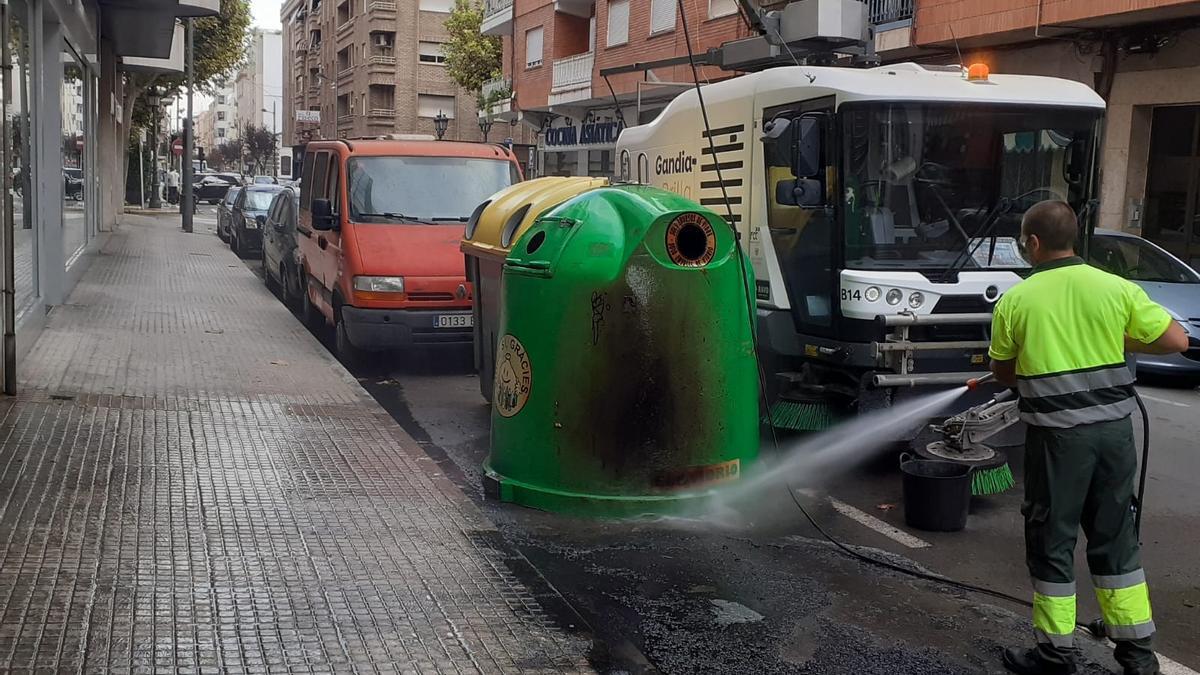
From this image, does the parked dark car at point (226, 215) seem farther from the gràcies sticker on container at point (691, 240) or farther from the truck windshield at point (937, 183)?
the gràcies sticker on container at point (691, 240)

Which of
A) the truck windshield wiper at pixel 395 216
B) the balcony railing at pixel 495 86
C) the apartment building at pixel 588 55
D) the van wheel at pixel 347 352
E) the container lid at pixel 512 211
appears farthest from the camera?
the balcony railing at pixel 495 86

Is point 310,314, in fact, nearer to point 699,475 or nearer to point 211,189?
point 699,475

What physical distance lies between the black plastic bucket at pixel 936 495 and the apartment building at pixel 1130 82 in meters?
11.9

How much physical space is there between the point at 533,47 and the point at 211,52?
1224 cm

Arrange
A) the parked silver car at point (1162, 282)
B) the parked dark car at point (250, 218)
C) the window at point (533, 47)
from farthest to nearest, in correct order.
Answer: the window at point (533, 47) < the parked dark car at point (250, 218) < the parked silver car at point (1162, 282)

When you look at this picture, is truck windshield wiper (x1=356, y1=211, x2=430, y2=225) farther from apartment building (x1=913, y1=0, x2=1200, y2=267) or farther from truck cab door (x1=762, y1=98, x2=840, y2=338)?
apartment building (x1=913, y1=0, x2=1200, y2=267)

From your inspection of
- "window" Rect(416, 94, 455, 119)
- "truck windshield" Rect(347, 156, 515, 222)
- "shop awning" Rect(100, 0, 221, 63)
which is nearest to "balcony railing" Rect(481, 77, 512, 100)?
"shop awning" Rect(100, 0, 221, 63)

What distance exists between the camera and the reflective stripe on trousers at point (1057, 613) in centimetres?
416

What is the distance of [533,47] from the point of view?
3472 centimetres

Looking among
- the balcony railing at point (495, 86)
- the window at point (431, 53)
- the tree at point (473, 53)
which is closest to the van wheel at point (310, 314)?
the balcony railing at point (495, 86)

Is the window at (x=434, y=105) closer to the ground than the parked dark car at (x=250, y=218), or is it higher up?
higher up

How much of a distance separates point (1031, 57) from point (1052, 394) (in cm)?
1560

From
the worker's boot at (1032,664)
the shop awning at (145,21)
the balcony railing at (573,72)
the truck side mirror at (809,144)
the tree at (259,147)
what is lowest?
the worker's boot at (1032,664)

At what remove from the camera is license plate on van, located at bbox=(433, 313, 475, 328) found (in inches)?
404
